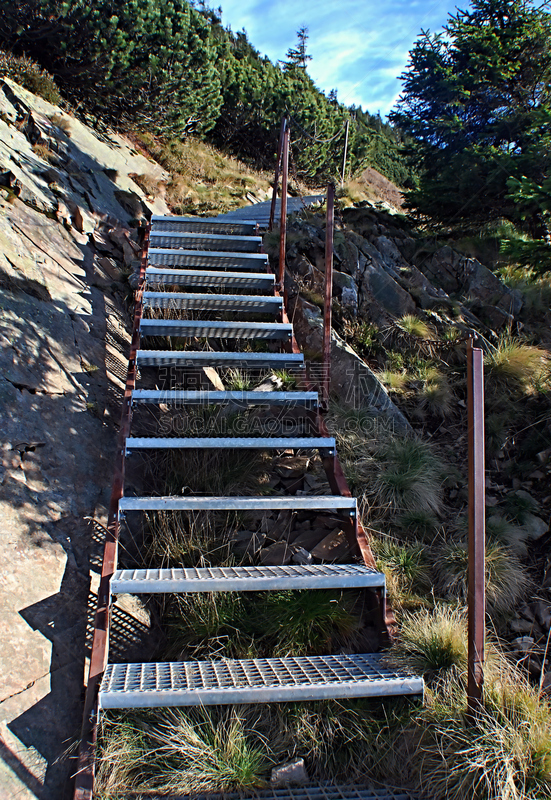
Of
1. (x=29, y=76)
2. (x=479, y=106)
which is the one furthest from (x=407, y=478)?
(x=29, y=76)

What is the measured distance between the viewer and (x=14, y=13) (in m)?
9.48

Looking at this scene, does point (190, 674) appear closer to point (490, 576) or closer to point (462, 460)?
point (490, 576)

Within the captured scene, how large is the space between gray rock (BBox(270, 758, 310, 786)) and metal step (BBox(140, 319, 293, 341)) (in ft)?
11.1

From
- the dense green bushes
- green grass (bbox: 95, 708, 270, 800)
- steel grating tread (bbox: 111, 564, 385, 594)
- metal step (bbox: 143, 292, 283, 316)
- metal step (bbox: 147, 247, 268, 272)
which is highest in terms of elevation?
the dense green bushes

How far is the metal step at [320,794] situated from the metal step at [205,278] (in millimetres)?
4486

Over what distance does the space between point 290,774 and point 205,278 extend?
4.52 metres

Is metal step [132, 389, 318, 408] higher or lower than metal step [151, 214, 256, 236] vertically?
lower

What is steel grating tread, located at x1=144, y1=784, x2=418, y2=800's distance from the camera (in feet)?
6.89

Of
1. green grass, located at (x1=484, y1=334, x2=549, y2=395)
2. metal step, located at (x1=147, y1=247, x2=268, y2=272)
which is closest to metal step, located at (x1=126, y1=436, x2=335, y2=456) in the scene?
green grass, located at (x1=484, y1=334, x2=549, y2=395)

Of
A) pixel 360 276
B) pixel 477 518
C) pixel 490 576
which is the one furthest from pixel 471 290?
pixel 477 518

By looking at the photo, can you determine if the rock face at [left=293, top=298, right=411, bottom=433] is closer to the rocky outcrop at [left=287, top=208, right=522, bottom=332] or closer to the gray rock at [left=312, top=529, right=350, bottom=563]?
the rocky outcrop at [left=287, top=208, right=522, bottom=332]

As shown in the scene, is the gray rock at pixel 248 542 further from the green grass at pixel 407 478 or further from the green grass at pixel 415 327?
the green grass at pixel 415 327

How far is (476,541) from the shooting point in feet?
7.26

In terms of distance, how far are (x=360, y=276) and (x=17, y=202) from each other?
4.03 metres
